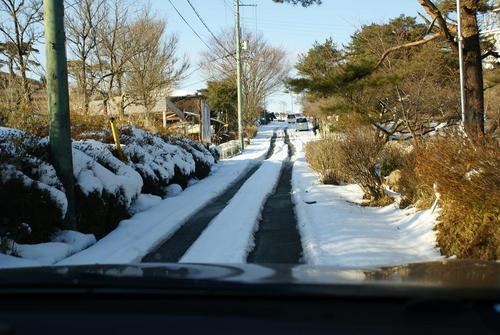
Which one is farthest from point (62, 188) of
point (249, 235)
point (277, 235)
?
point (277, 235)

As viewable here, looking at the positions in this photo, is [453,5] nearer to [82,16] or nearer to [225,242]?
[225,242]

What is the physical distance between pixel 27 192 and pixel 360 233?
518 cm

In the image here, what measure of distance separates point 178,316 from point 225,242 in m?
7.10

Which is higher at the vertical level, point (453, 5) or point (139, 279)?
point (453, 5)

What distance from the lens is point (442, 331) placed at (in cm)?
191

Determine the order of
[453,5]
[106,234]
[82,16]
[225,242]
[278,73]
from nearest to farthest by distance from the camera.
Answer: [225,242], [106,234], [453,5], [82,16], [278,73]

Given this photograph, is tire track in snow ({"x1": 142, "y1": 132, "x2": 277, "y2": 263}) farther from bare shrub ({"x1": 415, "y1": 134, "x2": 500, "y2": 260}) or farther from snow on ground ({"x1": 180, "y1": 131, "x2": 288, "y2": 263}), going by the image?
bare shrub ({"x1": 415, "y1": 134, "x2": 500, "y2": 260})

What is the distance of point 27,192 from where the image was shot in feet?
26.6

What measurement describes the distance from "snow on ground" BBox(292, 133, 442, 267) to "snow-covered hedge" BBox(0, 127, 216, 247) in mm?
3513

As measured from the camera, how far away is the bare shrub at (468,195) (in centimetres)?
710

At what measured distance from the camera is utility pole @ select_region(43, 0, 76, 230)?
9375 millimetres

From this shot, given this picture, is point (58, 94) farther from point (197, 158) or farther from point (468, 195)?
point (197, 158)

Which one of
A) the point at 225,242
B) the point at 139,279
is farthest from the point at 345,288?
the point at 225,242

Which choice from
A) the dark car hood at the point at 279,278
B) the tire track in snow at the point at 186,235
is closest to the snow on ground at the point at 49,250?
the tire track in snow at the point at 186,235
